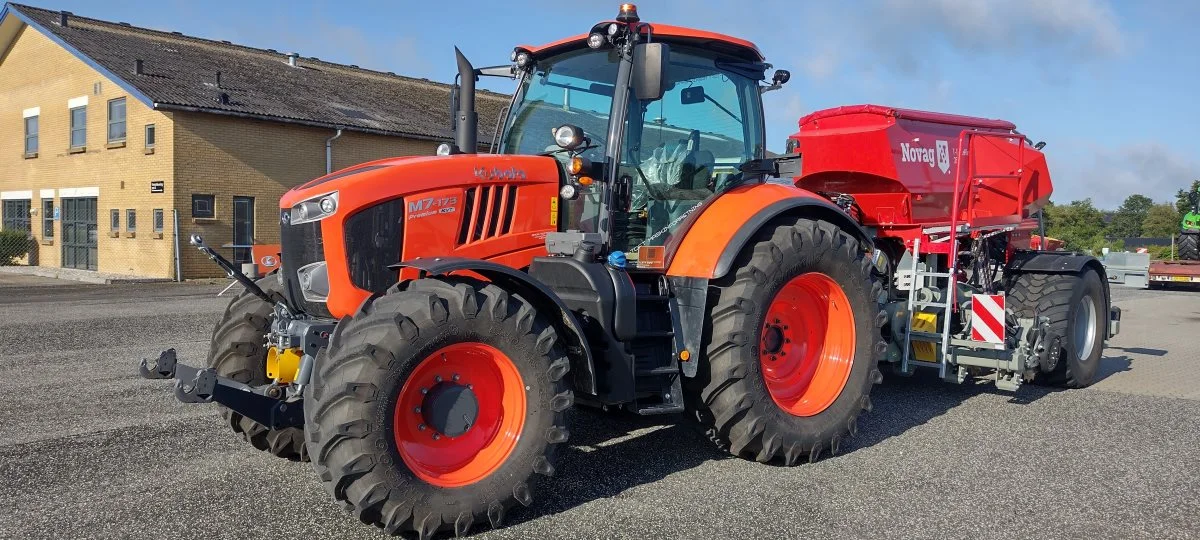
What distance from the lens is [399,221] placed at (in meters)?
4.27

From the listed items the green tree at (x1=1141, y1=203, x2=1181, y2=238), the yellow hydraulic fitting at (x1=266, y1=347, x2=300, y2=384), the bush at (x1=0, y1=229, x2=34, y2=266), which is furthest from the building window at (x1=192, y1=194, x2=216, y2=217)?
the green tree at (x1=1141, y1=203, x2=1181, y2=238)

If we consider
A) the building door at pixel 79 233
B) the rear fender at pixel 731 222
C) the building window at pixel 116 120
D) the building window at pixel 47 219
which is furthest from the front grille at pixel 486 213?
the building window at pixel 47 219

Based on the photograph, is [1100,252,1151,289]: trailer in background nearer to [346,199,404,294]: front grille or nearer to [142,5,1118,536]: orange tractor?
[142,5,1118,536]: orange tractor

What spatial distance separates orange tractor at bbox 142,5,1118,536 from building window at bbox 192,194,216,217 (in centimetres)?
1731

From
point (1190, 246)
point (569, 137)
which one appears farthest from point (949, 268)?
point (1190, 246)

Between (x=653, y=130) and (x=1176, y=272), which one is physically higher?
(x=653, y=130)

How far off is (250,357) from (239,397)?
108 cm

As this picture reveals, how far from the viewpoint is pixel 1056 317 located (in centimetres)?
740

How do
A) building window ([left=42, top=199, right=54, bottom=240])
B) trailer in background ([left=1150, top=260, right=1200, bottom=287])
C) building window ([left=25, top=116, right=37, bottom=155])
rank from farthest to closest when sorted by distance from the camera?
building window ([left=25, top=116, right=37, bottom=155]) < building window ([left=42, top=199, right=54, bottom=240]) < trailer in background ([left=1150, top=260, right=1200, bottom=287])

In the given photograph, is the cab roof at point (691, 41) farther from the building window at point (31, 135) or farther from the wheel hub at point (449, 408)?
the building window at point (31, 135)

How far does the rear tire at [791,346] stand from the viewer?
187 inches

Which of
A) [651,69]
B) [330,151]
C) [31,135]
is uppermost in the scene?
[31,135]

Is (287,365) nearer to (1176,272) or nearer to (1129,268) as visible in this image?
(1129,268)

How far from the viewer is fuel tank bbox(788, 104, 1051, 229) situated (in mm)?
6969
